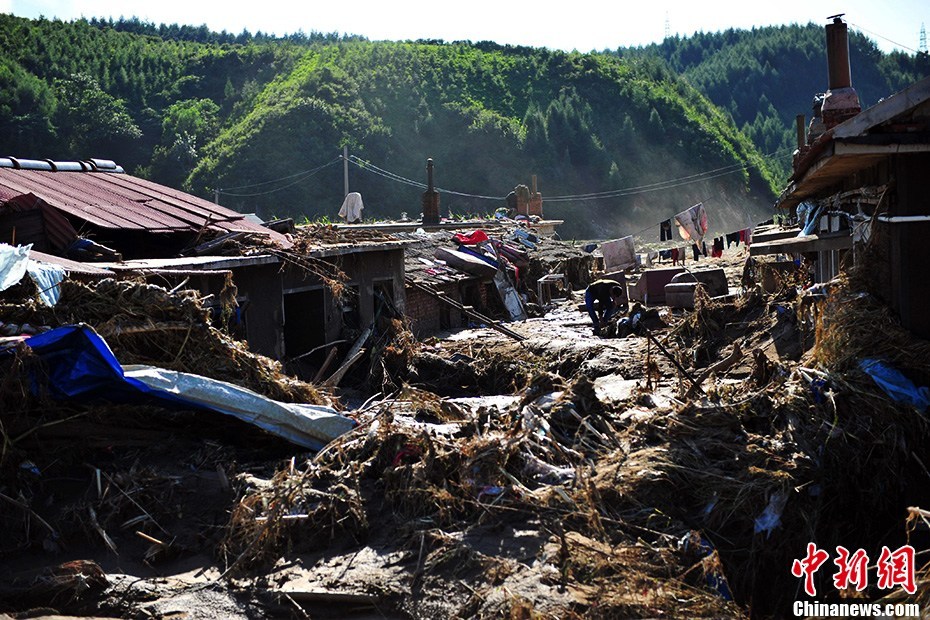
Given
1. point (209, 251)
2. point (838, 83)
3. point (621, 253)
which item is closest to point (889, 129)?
point (838, 83)

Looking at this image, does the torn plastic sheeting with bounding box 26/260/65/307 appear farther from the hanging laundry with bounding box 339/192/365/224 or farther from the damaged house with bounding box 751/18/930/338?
the hanging laundry with bounding box 339/192/365/224

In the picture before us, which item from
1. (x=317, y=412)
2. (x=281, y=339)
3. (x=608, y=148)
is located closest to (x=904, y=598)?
(x=317, y=412)

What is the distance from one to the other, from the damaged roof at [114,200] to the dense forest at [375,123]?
36.8 meters

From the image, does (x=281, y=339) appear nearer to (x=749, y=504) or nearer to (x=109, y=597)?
(x=109, y=597)

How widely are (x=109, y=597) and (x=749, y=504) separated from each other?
5398mm

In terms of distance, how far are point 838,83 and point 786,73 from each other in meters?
104

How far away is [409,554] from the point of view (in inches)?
291

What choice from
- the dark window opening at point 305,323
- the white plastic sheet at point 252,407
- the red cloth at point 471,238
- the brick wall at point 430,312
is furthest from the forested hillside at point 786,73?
the white plastic sheet at point 252,407

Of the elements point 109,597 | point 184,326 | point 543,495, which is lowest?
point 109,597

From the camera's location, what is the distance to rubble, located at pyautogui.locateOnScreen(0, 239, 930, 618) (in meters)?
7.02

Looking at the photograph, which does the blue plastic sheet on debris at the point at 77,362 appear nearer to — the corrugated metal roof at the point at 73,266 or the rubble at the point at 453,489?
the rubble at the point at 453,489

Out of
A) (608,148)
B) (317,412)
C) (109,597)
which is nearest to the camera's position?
(109,597)

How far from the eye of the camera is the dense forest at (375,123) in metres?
57.6

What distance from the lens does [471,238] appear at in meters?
26.9
